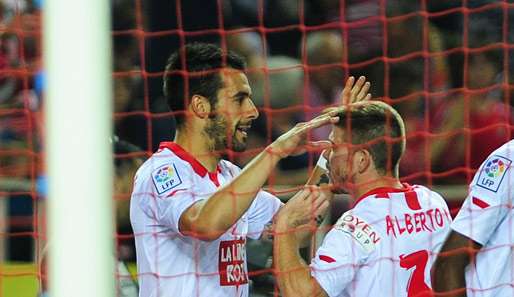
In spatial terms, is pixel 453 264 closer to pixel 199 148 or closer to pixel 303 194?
pixel 303 194

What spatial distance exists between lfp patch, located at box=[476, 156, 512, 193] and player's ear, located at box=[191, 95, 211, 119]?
2.43ft

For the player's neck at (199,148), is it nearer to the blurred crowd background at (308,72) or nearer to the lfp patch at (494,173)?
the blurred crowd background at (308,72)

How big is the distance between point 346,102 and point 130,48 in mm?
825

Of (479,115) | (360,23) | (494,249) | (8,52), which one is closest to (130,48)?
(8,52)

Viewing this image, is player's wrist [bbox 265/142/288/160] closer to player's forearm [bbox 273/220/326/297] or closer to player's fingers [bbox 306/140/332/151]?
player's fingers [bbox 306/140/332/151]

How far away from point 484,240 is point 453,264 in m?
0.11

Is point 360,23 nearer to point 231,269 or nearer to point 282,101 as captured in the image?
point 282,101

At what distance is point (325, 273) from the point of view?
3.12m

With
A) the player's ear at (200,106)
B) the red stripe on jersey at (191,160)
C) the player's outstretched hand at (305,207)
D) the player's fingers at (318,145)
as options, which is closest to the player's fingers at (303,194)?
the player's outstretched hand at (305,207)

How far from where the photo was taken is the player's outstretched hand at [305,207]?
3258 mm

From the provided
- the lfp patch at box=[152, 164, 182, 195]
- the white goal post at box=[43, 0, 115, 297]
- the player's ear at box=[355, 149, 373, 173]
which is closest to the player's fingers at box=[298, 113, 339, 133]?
the player's ear at box=[355, 149, 373, 173]

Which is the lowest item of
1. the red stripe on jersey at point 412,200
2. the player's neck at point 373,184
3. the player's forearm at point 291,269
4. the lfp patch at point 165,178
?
the player's forearm at point 291,269

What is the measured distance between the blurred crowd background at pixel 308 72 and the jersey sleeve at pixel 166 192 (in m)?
0.30

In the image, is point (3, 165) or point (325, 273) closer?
point (325, 273)
